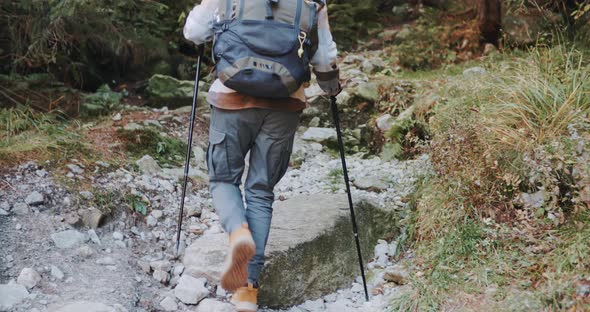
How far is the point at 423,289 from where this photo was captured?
10.9ft

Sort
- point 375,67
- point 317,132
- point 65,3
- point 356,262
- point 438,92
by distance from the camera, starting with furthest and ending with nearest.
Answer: point 375,67, point 317,132, point 438,92, point 65,3, point 356,262

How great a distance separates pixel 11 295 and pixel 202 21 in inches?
72.0

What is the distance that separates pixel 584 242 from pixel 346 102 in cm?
433

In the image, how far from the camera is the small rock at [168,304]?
3262mm

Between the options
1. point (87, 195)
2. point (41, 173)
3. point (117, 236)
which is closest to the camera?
point (117, 236)

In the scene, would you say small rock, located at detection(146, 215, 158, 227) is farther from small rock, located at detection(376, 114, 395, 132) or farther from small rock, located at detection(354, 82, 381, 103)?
small rock, located at detection(354, 82, 381, 103)

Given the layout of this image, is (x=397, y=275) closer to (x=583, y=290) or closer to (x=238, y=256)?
(x=583, y=290)

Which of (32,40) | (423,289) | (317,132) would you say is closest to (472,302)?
(423,289)

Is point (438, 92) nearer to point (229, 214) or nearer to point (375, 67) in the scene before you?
point (375, 67)

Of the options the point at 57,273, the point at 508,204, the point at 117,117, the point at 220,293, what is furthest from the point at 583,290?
the point at 117,117

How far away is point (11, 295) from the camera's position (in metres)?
2.99

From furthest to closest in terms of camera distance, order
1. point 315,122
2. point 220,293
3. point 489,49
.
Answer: point 489,49 < point 315,122 < point 220,293

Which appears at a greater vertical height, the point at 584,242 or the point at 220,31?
the point at 220,31

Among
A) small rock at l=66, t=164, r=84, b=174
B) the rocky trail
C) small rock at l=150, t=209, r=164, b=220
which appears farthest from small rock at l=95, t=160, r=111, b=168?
small rock at l=150, t=209, r=164, b=220
